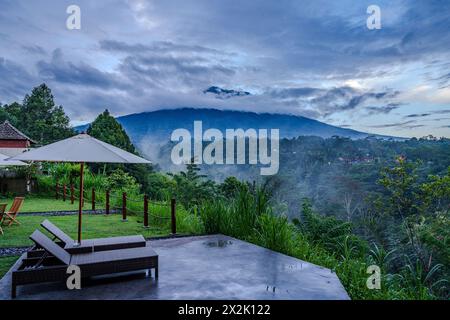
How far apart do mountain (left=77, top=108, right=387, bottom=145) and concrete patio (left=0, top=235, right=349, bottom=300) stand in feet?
58.3

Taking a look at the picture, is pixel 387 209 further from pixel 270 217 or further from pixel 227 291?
pixel 227 291

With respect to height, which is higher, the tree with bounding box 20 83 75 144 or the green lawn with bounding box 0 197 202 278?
the tree with bounding box 20 83 75 144

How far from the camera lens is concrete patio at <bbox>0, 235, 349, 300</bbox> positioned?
12.9ft

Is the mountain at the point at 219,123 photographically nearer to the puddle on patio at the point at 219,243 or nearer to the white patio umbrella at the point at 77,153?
the puddle on patio at the point at 219,243

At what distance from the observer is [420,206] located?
452 inches

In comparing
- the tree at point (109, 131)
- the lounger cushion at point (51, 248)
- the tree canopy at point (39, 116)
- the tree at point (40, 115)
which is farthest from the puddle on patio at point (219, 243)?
the tree at point (40, 115)

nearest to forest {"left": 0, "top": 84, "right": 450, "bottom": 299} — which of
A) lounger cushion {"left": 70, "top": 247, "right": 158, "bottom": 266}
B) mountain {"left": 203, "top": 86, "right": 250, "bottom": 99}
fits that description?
lounger cushion {"left": 70, "top": 247, "right": 158, "bottom": 266}

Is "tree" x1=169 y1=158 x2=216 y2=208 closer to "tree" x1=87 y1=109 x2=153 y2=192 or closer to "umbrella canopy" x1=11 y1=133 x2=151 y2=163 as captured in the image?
"umbrella canopy" x1=11 y1=133 x2=151 y2=163

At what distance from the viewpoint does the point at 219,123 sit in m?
31.5

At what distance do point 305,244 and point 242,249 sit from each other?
114cm

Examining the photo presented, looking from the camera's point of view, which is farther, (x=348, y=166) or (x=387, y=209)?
(x=348, y=166)
